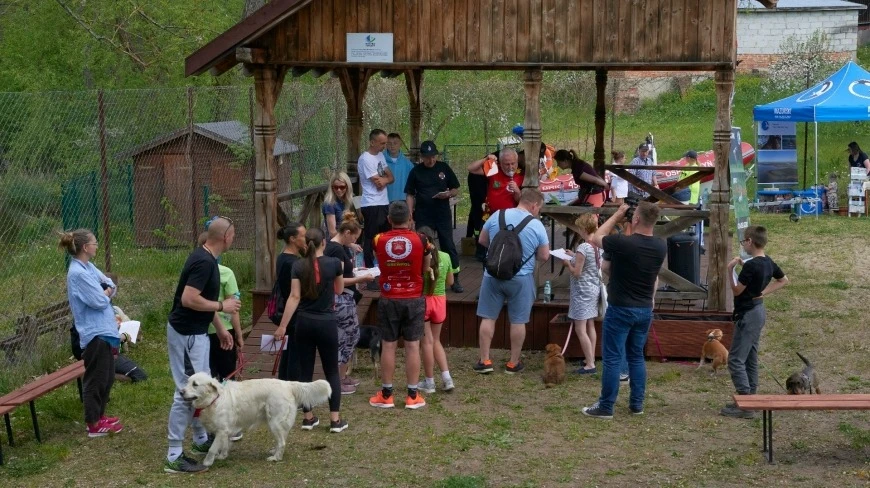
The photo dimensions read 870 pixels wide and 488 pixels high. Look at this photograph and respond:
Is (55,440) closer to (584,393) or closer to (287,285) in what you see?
(287,285)

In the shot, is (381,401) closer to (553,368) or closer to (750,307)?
(553,368)

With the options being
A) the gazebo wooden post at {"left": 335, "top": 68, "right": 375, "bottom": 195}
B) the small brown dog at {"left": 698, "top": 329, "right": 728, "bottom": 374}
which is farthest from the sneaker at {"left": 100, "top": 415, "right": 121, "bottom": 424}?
the gazebo wooden post at {"left": 335, "top": 68, "right": 375, "bottom": 195}

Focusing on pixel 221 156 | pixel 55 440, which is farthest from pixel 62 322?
pixel 221 156

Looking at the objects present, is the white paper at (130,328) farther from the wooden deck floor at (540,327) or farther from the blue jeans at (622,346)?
the blue jeans at (622,346)

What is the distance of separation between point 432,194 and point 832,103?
38.0ft

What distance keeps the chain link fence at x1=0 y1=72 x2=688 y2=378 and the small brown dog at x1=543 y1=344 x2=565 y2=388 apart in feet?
15.1

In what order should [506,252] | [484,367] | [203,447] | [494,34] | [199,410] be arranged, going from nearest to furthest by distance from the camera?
[199,410] < [203,447] < [506,252] < [484,367] < [494,34]

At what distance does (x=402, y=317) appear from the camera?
879 centimetres

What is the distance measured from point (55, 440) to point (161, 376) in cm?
193

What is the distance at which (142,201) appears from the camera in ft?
46.1

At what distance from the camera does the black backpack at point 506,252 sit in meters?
9.82

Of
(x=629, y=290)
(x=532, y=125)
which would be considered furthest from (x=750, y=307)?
(x=532, y=125)

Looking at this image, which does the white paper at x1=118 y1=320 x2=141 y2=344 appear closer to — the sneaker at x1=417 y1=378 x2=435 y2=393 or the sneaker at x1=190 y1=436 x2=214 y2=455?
the sneaker at x1=190 y1=436 x2=214 y2=455

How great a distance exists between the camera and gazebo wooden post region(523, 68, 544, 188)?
11.0 metres
